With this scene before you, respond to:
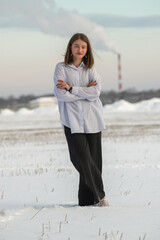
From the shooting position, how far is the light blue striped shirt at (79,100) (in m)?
4.84

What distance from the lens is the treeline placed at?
4818 inches

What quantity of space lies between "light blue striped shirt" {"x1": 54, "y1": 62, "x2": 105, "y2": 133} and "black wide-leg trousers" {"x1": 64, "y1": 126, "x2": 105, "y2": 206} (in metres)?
0.10

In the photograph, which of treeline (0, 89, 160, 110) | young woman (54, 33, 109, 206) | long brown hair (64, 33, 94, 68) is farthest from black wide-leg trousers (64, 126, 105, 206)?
treeline (0, 89, 160, 110)

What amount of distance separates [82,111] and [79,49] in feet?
2.15

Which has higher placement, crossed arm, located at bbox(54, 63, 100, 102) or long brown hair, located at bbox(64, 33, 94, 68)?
long brown hair, located at bbox(64, 33, 94, 68)

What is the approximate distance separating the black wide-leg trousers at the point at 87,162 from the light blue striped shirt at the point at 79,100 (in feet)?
0.32

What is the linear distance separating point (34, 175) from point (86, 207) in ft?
12.7

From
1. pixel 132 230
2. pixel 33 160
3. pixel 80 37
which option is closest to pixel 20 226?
pixel 132 230

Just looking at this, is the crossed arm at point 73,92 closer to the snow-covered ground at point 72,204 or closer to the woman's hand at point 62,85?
the woman's hand at point 62,85

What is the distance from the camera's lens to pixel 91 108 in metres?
4.95

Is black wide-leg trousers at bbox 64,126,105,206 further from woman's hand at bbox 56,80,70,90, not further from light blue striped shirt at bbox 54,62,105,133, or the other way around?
woman's hand at bbox 56,80,70,90

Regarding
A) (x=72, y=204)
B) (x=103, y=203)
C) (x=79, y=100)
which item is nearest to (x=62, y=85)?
(x=79, y=100)

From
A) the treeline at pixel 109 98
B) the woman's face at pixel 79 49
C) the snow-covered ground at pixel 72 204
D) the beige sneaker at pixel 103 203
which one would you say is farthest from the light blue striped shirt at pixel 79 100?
the treeline at pixel 109 98

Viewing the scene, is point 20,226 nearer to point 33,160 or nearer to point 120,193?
point 120,193
